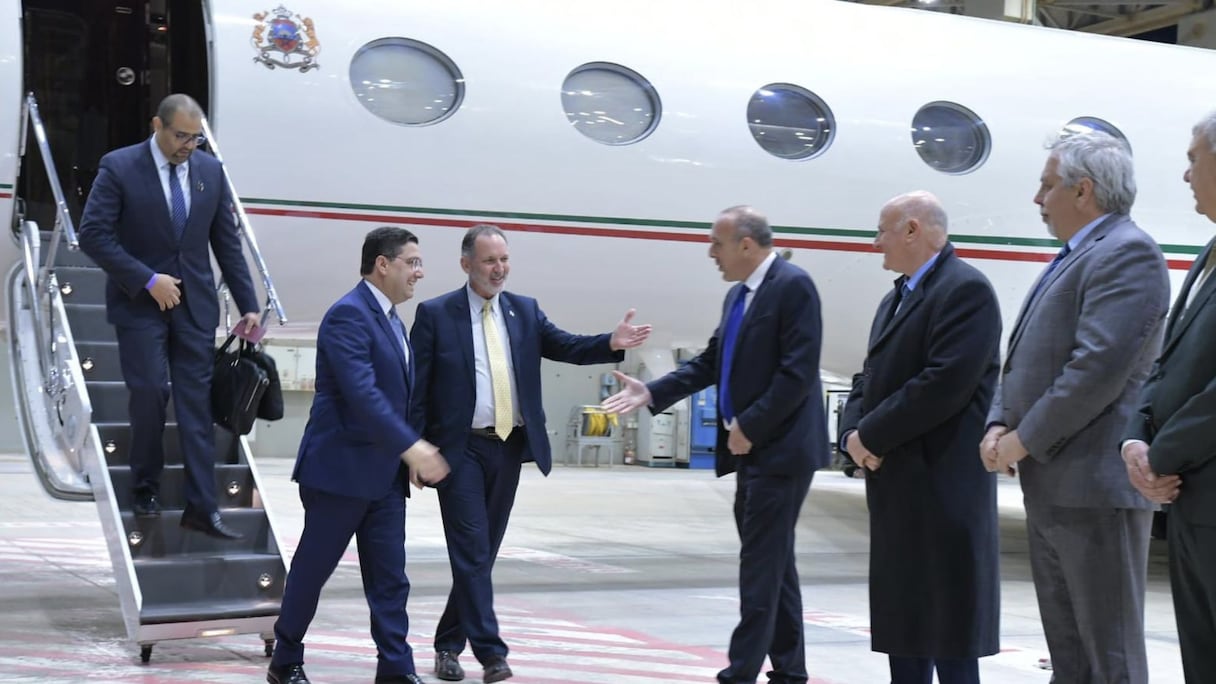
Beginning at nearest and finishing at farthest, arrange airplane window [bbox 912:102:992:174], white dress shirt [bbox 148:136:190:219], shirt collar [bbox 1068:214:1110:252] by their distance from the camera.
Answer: shirt collar [bbox 1068:214:1110:252], white dress shirt [bbox 148:136:190:219], airplane window [bbox 912:102:992:174]

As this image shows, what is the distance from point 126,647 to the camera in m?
5.91

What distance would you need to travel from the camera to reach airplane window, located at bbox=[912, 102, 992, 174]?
9164mm

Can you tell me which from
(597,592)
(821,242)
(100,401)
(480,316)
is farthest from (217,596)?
(821,242)

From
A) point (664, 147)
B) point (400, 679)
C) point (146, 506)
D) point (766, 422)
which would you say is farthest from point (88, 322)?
point (766, 422)

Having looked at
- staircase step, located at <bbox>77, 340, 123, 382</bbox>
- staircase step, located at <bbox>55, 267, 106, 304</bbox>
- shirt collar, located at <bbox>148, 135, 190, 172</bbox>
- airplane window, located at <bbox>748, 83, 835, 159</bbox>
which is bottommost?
staircase step, located at <bbox>77, 340, 123, 382</bbox>

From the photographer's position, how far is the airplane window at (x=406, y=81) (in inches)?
303

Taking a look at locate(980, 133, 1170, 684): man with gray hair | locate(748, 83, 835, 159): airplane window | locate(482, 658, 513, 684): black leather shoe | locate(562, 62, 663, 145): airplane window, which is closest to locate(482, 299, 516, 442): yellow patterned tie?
locate(482, 658, 513, 684): black leather shoe

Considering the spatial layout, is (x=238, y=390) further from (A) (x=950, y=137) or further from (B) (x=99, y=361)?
(A) (x=950, y=137)

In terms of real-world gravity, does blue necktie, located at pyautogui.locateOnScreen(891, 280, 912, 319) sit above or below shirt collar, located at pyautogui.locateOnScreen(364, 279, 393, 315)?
above

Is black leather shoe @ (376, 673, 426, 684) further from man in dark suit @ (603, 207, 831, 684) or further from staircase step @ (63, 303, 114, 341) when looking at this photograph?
staircase step @ (63, 303, 114, 341)

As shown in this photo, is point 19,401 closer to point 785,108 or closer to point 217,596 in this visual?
point 217,596

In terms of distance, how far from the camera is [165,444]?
20.7 feet

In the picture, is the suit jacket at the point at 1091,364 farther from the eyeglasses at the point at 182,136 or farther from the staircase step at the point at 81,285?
the staircase step at the point at 81,285

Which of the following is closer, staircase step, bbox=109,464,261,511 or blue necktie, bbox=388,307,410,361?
blue necktie, bbox=388,307,410,361
